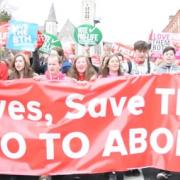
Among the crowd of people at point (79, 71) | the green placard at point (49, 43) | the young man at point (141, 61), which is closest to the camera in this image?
the crowd of people at point (79, 71)

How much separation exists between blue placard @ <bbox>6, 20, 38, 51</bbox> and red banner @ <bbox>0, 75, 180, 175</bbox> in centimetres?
329

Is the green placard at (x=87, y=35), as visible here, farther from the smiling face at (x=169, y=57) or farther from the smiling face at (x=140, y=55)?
the smiling face at (x=169, y=57)

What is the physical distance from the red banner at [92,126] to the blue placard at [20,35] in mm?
3287

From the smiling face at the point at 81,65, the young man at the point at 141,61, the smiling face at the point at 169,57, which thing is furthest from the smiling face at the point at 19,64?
the smiling face at the point at 169,57

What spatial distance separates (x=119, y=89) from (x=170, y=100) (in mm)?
576

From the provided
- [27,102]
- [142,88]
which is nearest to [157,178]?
[142,88]

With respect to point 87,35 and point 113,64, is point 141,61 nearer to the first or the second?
point 113,64

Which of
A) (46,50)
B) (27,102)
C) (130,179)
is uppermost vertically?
(46,50)

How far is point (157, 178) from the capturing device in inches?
261

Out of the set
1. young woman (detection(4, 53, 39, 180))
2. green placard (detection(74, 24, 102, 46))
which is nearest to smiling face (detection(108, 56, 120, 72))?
young woman (detection(4, 53, 39, 180))

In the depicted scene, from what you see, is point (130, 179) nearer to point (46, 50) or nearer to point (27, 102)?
point (27, 102)

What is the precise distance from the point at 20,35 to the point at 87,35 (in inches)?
120

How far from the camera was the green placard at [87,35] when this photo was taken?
12156 mm

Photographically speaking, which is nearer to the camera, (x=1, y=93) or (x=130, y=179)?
(x=1, y=93)
